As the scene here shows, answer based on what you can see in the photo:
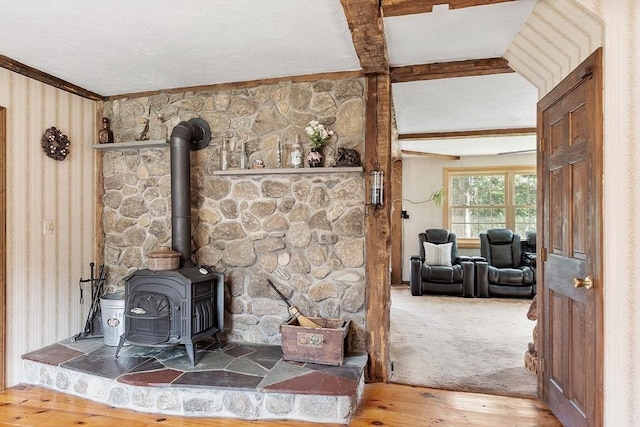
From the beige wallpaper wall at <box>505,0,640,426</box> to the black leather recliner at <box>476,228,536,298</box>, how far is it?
420cm

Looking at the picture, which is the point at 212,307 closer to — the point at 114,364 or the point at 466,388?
the point at 114,364

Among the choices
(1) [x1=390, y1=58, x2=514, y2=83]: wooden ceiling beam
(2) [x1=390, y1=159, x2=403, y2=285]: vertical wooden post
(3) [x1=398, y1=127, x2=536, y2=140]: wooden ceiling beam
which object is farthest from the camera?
(2) [x1=390, y1=159, x2=403, y2=285]: vertical wooden post

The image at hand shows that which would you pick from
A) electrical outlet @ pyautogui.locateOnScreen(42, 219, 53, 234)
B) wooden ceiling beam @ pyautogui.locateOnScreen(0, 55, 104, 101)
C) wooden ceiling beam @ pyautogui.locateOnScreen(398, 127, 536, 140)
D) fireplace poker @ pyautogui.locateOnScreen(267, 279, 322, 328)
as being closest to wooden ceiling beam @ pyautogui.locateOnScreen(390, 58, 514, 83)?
fireplace poker @ pyautogui.locateOnScreen(267, 279, 322, 328)

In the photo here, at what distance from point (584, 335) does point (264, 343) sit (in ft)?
7.27

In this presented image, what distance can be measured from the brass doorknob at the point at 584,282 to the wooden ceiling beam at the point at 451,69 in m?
1.65

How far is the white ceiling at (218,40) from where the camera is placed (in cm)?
204

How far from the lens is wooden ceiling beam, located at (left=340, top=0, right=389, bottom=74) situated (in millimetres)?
1793

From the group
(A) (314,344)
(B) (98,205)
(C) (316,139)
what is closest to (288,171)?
(C) (316,139)

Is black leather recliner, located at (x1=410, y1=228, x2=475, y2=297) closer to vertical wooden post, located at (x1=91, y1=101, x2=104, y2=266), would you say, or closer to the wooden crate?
the wooden crate

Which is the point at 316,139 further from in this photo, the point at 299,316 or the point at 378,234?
the point at 299,316

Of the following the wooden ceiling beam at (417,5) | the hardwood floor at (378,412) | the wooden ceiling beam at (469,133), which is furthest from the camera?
the wooden ceiling beam at (469,133)

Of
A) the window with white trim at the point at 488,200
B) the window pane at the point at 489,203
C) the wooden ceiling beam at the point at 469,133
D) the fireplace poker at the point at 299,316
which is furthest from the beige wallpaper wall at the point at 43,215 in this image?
the window pane at the point at 489,203
